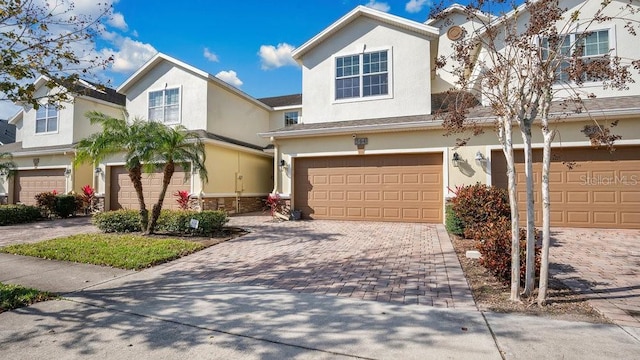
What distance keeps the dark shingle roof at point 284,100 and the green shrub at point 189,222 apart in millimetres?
11942

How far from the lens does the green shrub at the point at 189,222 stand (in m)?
9.33

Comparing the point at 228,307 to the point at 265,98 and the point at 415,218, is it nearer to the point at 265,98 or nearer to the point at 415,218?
the point at 415,218

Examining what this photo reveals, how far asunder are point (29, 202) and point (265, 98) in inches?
609

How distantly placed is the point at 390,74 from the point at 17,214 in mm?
16095

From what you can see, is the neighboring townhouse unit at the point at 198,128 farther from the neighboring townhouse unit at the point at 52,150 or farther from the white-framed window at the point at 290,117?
the white-framed window at the point at 290,117

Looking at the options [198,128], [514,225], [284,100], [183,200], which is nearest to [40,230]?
[183,200]

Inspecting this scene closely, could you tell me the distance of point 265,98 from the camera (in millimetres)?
23703

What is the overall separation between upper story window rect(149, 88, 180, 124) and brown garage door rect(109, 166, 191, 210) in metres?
2.95

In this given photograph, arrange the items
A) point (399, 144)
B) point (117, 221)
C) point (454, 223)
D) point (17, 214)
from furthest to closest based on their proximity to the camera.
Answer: point (17, 214) < point (399, 144) < point (117, 221) < point (454, 223)

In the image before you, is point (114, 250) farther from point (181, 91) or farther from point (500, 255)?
point (181, 91)

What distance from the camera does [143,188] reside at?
1489 centimetres

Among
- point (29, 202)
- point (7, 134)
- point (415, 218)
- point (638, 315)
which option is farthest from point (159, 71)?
point (7, 134)

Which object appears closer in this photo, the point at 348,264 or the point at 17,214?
the point at 348,264

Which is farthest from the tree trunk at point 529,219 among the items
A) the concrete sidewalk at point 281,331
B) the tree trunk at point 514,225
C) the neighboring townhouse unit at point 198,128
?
the neighboring townhouse unit at point 198,128
